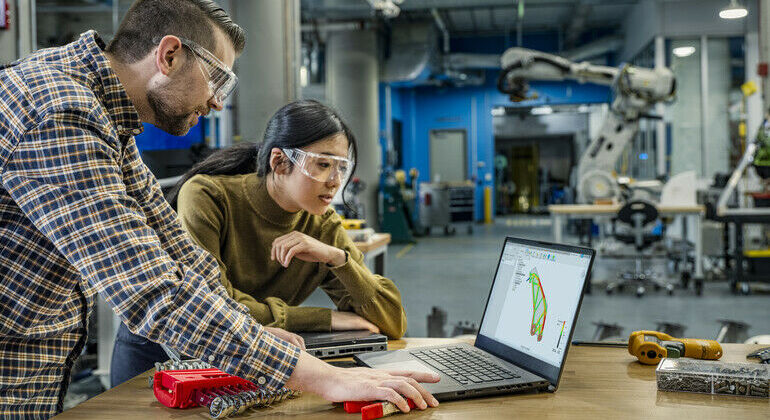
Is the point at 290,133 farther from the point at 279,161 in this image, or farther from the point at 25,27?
the point at 25,27

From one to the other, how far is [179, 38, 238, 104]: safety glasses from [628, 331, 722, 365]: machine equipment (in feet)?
3.41

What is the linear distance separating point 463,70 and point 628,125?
25.8ft

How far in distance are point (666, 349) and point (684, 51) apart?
37.4ft

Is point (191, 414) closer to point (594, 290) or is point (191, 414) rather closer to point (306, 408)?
point (306, 408)

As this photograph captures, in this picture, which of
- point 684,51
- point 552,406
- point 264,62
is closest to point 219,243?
point 552,406

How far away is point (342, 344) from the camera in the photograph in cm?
168

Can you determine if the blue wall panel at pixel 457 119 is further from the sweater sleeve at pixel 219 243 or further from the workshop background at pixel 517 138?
the sweater sleeve at pixel 219 243

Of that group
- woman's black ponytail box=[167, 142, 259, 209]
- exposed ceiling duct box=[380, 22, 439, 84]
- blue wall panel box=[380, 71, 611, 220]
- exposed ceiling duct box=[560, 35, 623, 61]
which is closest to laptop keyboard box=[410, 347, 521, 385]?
woman's black ponytail box=[167, 142, 259, 209]

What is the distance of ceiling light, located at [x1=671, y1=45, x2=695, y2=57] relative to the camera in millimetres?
11617

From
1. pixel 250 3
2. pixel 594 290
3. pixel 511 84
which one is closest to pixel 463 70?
pixel 511 84

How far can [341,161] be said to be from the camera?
2006 mm

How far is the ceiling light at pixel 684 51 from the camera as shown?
38.1 feet

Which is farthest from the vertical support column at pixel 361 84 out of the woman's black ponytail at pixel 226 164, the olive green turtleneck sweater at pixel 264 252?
the olive green turtleneck sweater at pixel 264 252

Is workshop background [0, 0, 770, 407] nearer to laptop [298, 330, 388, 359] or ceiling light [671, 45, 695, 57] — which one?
ceiling light [671, 45, 695, 57]
